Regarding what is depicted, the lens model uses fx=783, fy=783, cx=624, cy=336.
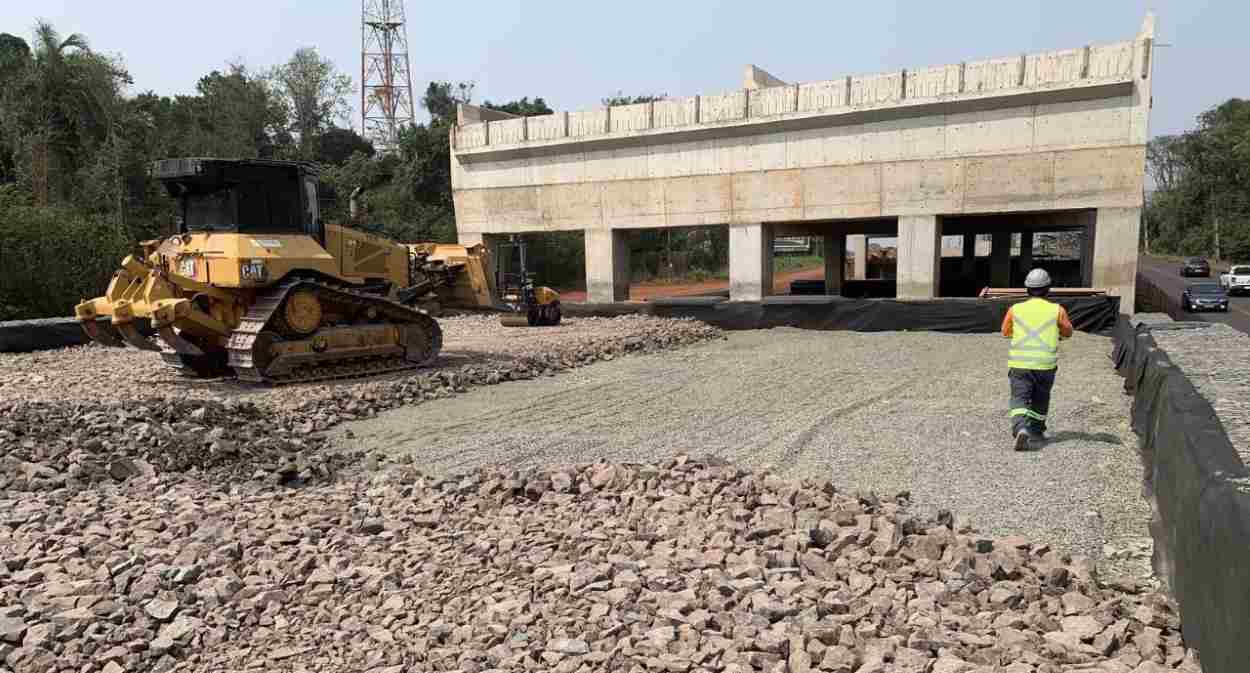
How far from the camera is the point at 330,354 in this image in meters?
10.4

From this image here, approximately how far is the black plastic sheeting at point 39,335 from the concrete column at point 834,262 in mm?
24315

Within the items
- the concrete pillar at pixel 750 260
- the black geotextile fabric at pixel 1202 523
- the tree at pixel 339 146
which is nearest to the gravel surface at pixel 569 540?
the black geotextile fabric at pixel 1202 523

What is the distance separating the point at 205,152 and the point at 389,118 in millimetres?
12929

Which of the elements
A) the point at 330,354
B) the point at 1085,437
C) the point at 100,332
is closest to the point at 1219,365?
the point at 1085,437

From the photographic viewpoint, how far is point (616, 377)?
11.1 m

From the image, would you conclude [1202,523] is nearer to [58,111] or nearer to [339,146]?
[58,111]

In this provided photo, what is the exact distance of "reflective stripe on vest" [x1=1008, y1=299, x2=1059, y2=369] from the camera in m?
6.30

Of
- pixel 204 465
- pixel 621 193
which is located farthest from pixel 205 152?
pixel 204 465

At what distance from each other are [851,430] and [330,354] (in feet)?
22.4

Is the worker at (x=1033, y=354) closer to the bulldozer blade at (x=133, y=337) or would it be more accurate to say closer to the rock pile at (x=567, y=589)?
the rock pile at (x=567, y=589)

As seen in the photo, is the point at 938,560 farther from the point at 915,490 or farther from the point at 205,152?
the point at 205,152

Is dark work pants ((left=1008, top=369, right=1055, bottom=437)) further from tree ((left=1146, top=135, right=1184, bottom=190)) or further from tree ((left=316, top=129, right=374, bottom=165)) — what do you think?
tree ((left=1146, top=135, right=1184, bottom=190))

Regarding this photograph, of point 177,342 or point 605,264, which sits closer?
point 177,342

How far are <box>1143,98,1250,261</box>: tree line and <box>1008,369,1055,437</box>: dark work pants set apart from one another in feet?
211
